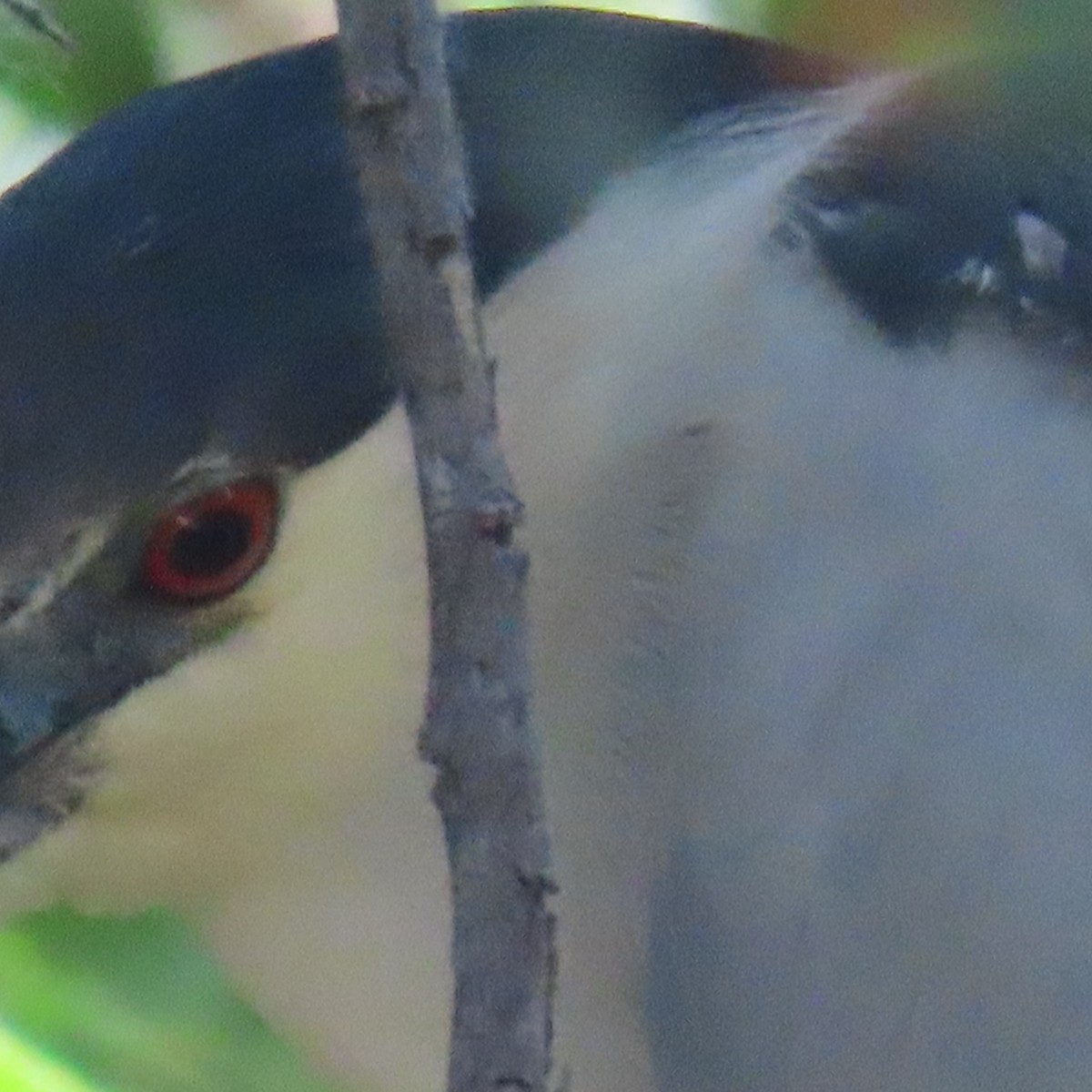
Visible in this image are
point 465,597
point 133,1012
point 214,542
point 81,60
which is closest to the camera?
point 465,597

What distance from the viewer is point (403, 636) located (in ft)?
4.47

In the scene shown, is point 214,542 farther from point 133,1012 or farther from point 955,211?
point 955,211

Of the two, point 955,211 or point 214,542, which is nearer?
point 214,542

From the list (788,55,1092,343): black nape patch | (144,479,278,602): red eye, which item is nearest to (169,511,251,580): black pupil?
(144,479,278,602): red eye

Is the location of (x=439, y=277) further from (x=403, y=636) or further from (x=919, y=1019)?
(x=919, y=1019)

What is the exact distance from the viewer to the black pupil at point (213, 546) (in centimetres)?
128

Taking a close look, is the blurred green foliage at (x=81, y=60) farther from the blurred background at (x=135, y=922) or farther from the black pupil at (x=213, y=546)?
the black pupil at (x=213, y=546)

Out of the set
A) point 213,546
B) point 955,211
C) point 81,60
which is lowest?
point 213,546

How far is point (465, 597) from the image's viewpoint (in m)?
0.93

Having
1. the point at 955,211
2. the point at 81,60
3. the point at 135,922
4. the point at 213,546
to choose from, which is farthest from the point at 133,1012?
the point at 955,211

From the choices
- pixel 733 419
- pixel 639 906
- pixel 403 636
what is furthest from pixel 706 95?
pixel 639 906

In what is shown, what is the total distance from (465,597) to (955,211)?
0.64 meters

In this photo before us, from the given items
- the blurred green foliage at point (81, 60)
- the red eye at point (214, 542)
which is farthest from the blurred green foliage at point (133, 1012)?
the blurred green foliage at point (81, 60)

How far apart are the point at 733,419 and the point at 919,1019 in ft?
1.22
